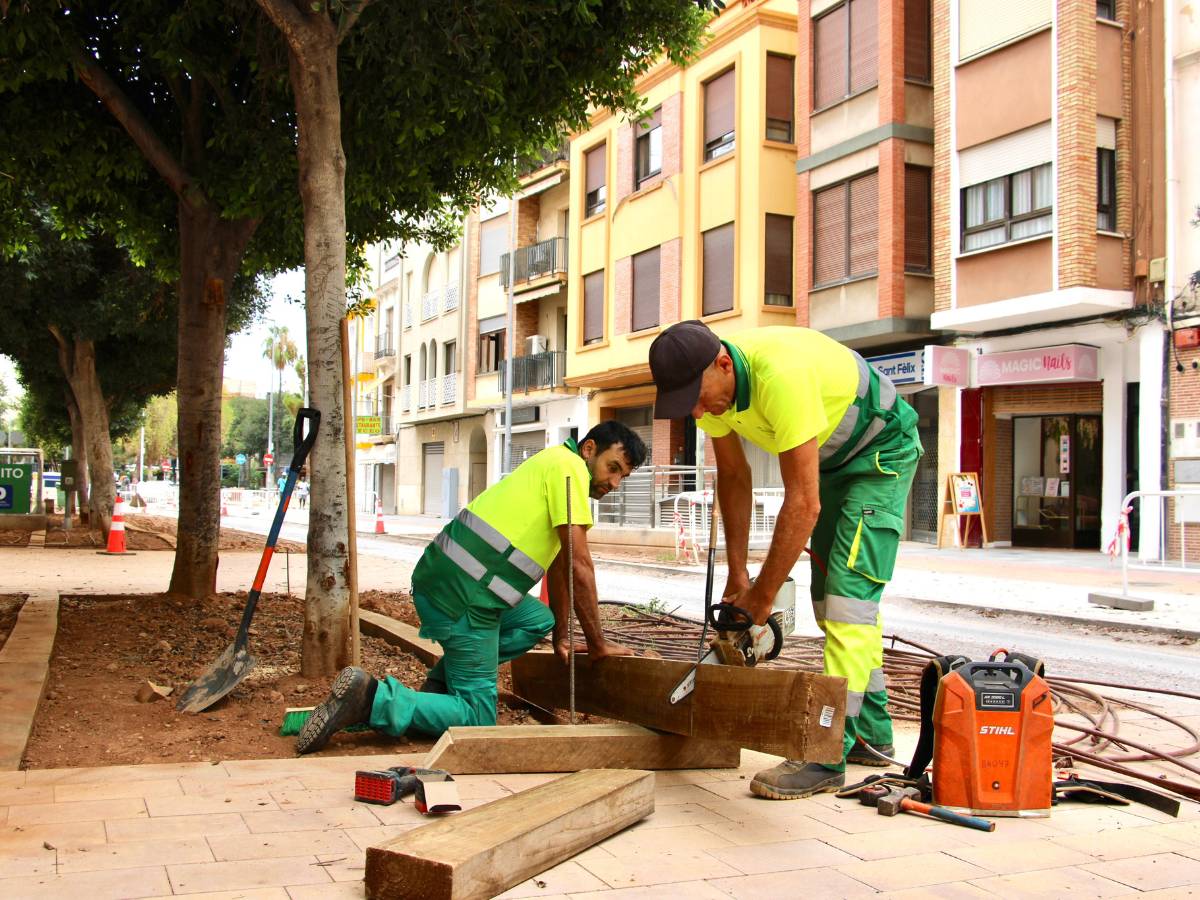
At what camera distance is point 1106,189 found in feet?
62.8

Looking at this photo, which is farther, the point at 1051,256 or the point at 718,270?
the point at 718,270

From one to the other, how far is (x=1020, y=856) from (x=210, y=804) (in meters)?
2.63

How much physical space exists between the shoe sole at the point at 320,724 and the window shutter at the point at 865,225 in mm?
19543

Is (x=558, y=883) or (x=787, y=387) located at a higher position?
(x=787, y=387)

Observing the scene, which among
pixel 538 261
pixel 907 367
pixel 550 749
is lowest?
pixel 550 749

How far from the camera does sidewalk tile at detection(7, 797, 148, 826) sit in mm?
3531

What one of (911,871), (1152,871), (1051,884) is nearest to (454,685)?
(911,871)

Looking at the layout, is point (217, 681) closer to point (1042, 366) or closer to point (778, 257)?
Answer: point (1042, 366)

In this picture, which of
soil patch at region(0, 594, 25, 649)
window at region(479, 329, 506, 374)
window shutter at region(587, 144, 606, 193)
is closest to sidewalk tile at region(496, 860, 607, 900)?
soil patch at region(0, 594, 25, 649)

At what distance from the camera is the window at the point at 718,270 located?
26.3 m

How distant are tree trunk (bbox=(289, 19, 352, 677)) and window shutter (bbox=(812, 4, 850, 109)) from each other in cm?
1944

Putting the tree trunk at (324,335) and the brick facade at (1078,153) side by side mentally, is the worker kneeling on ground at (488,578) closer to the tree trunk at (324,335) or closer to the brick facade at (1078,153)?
the tree trunk at (324,335)

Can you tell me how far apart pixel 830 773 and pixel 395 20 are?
5.74 metres

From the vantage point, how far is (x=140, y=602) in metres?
8.98
